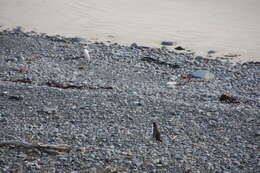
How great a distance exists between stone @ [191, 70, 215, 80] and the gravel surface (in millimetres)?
110

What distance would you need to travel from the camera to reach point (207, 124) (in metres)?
4.14

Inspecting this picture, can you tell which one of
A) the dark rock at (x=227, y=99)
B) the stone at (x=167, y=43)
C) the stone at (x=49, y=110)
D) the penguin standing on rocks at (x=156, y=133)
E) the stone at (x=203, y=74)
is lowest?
the penguin standing on rocks at (x=156, y=133)

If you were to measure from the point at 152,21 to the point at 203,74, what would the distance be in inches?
145

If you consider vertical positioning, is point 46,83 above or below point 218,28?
below

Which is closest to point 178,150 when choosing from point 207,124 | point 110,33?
point 207,124

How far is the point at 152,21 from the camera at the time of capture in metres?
9.24

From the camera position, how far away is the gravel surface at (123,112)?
3422 millimetres

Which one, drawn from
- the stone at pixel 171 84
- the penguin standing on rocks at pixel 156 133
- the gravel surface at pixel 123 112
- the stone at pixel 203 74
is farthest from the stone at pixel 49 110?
the stone at pixel 203 74

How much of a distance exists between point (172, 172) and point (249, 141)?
97 centimetres

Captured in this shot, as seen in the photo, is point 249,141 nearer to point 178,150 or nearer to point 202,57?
point 178,150

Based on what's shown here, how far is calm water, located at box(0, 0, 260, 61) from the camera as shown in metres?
7.86

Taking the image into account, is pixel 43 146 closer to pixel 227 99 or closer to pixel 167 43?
pixel 227 99

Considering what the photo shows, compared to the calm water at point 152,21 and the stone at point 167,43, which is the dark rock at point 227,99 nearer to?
the calm water at point 152,21

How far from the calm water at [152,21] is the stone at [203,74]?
4.12 ft
